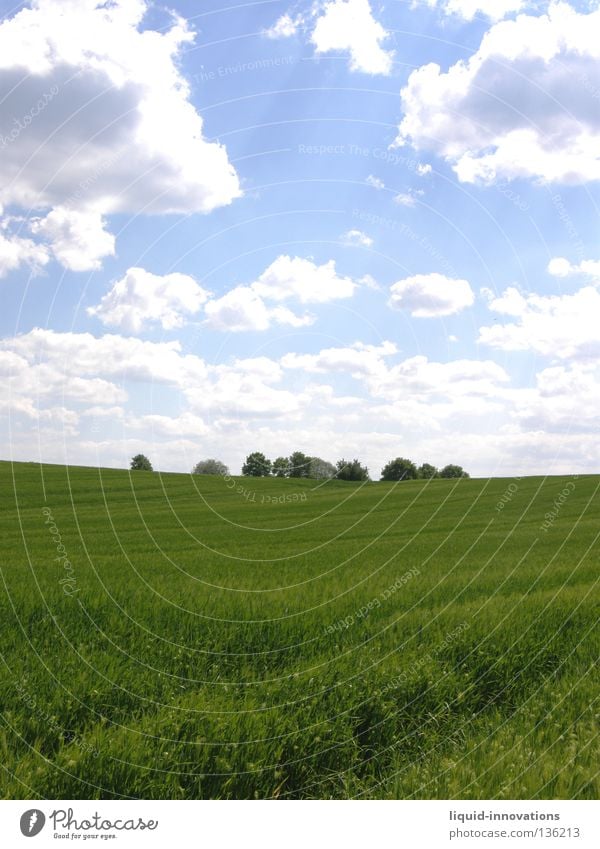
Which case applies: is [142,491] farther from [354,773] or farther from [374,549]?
[354,773]

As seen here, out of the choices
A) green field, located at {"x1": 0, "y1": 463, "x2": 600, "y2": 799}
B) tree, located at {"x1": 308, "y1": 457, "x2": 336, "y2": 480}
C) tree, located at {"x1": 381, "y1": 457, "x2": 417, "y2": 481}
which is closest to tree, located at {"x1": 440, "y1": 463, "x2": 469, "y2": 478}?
tree, located at {"x1": 381, "y1": 457, "x2": 417, "y2": 481}

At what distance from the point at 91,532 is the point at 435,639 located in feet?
73.5

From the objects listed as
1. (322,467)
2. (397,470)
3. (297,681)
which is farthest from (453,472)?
(297,681)

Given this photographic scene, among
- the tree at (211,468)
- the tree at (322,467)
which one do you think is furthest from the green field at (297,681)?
the tree at (211,468)

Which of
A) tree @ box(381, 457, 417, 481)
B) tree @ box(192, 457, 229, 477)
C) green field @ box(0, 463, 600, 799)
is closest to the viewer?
green field @ box(0, 463, 600, 799)
